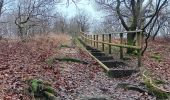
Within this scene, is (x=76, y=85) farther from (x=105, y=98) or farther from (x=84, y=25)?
(x=84, y=25)

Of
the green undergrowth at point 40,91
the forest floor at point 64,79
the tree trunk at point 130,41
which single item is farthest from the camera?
the tree trunk at point 130,41

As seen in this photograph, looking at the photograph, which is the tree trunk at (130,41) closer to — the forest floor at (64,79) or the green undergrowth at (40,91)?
the forest floor at (64,79)

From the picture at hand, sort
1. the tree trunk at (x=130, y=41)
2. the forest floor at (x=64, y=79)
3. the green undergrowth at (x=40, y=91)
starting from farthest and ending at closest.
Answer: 1. the tree trunk at (x=130, y=41)
2. the forest floor at (x=64, y=79)
3. the green undergrowth at (x=40, y=91)

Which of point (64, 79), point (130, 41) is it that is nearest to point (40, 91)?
point (64, 79)

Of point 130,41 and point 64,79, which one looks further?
point 130,41

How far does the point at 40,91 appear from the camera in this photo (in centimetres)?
807

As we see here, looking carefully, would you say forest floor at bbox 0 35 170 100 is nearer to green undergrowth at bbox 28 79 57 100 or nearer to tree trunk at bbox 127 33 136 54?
green undergrowth at bbox 28 79 57 100

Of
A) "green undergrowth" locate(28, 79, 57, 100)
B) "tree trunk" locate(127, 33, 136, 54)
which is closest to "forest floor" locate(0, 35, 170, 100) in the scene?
"green undergrowth" locate(28, 79, 57, 100)

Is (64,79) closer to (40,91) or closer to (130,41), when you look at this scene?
(40,91)

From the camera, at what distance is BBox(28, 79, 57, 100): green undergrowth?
7.95 metres

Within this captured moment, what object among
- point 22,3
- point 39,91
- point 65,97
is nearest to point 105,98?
point 65,97

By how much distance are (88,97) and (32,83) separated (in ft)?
4.66

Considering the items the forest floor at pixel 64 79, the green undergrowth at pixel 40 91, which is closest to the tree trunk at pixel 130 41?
the forest floor at pixel 64 79

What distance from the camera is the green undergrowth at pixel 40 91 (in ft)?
26.1
